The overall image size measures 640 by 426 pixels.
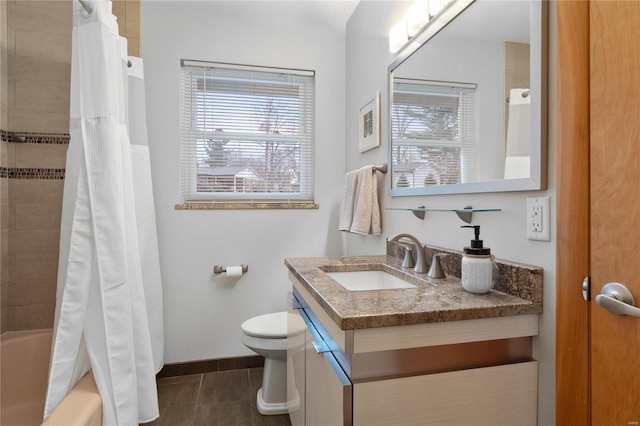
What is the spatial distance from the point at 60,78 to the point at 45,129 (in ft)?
0.98

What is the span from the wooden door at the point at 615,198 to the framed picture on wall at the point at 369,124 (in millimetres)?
1193

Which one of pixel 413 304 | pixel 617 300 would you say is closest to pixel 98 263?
pixel 413 304

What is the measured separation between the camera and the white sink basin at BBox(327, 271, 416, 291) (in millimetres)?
1471

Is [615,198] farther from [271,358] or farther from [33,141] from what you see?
[33,141]

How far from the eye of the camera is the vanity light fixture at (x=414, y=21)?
4.69 feet

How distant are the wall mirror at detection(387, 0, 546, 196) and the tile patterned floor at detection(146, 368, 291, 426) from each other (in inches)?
58.3

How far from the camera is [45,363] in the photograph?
180 cm

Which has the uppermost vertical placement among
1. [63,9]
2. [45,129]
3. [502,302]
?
[63,9]

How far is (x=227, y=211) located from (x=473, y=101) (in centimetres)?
172

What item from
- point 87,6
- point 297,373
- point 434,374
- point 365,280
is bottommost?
point 297,373

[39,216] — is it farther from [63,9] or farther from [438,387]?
[438,387]

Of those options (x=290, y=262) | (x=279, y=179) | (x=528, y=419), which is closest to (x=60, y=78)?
(x=279, y=179)

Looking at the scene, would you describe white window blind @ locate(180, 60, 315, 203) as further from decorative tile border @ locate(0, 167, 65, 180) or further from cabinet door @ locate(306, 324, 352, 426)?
cabinet door @ locate(306, 324, 352, 426)

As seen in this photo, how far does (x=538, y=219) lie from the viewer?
3.09 ft
